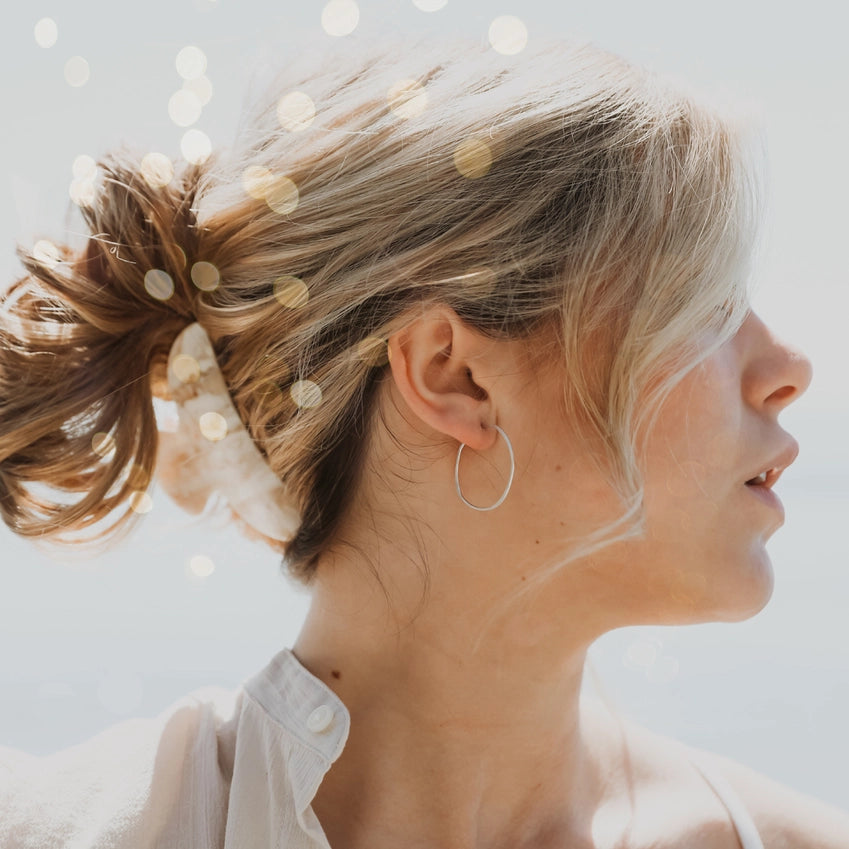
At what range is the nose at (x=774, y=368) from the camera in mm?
1288

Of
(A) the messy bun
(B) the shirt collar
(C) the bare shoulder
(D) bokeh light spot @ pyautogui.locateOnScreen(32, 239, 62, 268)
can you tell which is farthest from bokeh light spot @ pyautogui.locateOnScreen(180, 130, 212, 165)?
(C) the bare shoulder

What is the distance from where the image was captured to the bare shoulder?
4.56 ft

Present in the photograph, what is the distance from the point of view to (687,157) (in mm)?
1268

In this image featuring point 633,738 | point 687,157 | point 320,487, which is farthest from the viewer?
point 633,738

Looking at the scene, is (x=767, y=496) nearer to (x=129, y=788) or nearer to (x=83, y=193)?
(x=129, y=788)

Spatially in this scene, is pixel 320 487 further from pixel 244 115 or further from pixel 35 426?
pixel 244 115

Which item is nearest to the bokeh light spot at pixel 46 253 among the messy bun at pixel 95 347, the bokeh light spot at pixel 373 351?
the messy bun at pixel 95 347

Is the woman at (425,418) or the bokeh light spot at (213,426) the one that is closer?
the woman at (425,418)

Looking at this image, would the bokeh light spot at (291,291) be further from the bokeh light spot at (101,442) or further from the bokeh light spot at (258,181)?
the bokeh light spot at (101,442)

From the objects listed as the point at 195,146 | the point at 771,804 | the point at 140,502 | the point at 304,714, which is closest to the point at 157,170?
the point at 195,146

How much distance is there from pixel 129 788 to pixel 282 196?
0.82 metres

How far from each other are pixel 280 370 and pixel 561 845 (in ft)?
2.57

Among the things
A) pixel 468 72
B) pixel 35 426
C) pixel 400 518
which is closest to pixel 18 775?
pixel 35 426

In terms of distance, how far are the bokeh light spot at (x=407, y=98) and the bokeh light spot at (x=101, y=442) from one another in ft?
2.01
